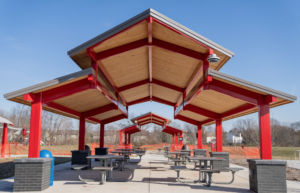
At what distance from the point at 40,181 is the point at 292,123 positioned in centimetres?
10568

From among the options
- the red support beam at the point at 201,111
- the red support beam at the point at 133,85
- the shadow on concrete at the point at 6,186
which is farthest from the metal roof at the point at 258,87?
the shadow on concrete at the point at 6,186

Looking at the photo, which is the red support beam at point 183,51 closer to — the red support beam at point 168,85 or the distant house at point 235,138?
the red support beam at point 168,85

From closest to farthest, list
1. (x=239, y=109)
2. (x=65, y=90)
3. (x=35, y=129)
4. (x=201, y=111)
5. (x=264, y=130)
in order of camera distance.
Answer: (x=264, y=130) < (x=35, y=129) < (x=65, y=90) < (x=239, y=109) < (x=201, y=111)

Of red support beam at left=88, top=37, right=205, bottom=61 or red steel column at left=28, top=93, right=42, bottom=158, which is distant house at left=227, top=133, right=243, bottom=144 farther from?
red steel column at left=28, top=93, right=42, bottom=158

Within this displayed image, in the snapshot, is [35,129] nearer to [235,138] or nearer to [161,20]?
[161,20]

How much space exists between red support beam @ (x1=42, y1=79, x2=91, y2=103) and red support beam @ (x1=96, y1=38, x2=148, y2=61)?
1.12 metres

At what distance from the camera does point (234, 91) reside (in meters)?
7.73

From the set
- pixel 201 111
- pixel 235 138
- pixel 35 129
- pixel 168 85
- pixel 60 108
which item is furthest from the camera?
pixel 235 138

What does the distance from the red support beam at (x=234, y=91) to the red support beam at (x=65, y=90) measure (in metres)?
3.97

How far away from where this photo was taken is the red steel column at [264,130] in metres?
7.20

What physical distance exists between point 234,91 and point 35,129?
20.6ft

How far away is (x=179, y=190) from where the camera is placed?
24.3 feet

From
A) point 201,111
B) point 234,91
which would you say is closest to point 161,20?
point 234,91

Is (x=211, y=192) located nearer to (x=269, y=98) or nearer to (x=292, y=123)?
(x=269, y=98)
